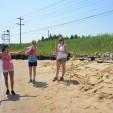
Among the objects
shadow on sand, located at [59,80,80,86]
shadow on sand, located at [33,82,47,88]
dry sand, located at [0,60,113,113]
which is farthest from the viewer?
shadow on sand, located at [33,82,47,88]

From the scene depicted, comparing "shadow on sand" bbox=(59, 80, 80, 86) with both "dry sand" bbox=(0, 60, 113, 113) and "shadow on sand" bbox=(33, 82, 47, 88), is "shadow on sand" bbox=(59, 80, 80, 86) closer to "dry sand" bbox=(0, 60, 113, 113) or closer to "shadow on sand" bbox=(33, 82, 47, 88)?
"dry sand" bbox=(0, 60, 113, 113)

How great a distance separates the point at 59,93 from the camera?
10992 millimetres

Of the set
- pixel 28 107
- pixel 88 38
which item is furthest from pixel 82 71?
pixel 88 38

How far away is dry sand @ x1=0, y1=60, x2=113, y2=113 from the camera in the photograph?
29.6ft

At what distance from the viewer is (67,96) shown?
1041 cm

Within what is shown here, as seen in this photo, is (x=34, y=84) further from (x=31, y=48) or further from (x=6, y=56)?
(x=6, y=56)

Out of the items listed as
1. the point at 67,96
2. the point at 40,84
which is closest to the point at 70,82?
the point at 40,84

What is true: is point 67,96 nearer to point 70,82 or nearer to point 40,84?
point 70,82

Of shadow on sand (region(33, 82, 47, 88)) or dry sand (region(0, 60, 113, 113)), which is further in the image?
shadow on sand (region(33, 82, 47, 88))

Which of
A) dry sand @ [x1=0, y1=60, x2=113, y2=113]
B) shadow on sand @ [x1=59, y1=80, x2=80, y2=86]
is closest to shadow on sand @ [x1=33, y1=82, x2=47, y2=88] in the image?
dry sand @ [x1=0, y1=60, x2=113, y2=113]

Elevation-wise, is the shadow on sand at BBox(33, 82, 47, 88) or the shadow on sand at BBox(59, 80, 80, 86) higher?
the shadow on sand at BBox(59, 80, 80, 86)

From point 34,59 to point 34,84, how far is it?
1.06 m

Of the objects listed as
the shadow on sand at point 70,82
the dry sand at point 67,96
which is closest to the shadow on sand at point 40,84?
the dry sand at point 67,96

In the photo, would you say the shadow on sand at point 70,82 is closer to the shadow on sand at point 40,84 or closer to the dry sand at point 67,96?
the dry sand at point 67,96
